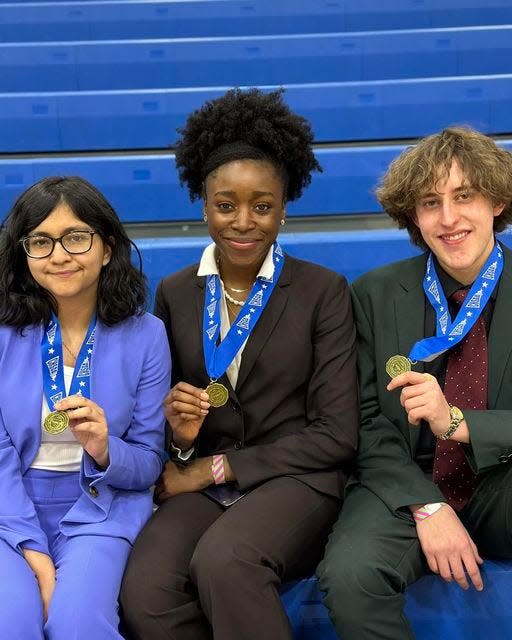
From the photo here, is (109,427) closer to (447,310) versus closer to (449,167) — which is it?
(447,310)

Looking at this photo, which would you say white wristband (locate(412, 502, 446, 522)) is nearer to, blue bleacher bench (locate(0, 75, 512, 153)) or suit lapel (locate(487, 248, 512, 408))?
suit lapel (locate(487, 248, 512, 408))

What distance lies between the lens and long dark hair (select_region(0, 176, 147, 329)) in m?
1.53

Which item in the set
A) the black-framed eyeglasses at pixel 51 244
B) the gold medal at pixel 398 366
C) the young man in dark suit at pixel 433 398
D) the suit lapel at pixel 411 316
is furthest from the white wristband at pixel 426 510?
the black-framed eyeglasses at pixel 51 244

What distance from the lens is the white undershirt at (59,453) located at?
1519mm

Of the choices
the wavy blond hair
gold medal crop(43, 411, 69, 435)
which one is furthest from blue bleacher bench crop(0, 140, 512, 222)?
gold medal crop(43, 411, 69, 435)

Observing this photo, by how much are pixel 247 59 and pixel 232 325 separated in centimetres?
199

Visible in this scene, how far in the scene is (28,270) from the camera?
5.22 feet

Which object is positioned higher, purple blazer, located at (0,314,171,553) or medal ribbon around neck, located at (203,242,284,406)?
medal ribbon around neck, located at (203,242,284,406)

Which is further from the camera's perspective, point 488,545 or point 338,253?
point 338,253

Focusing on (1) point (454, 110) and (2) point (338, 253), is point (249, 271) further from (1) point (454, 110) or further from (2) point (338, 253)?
(1) point (454, 110)

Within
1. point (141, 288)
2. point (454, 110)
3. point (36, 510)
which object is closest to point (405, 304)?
point (141, 288)

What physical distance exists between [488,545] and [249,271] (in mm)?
750

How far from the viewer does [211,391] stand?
1545 mm

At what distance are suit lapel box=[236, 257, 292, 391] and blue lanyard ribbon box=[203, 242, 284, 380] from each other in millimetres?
13
